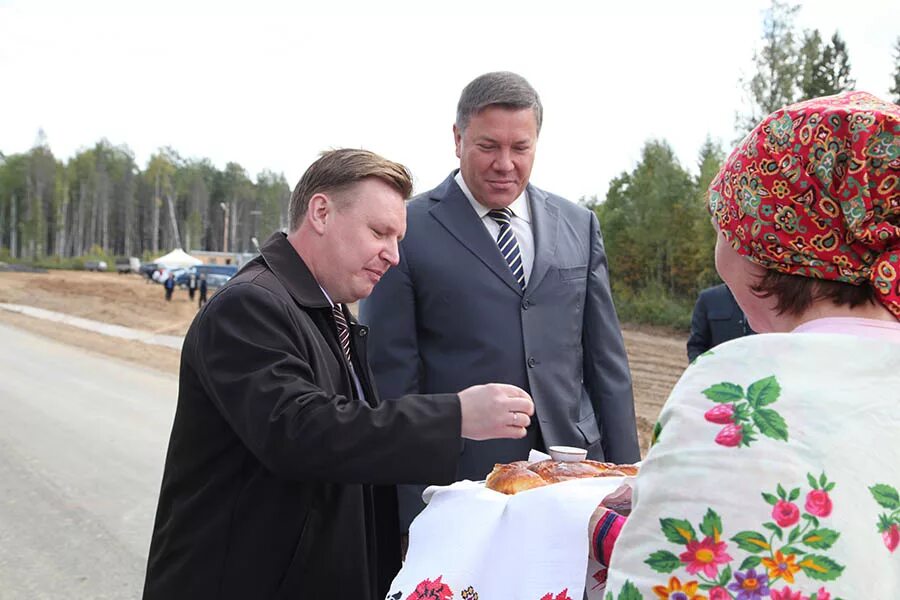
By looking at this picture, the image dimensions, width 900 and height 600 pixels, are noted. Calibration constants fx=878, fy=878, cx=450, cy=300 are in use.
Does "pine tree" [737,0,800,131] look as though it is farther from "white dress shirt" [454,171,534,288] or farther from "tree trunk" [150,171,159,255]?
"tree trunk" [150,171,159,255]

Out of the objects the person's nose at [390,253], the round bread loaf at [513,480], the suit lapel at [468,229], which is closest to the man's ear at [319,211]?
the person's nose at [390,253]

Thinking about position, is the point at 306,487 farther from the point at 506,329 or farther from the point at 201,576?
the point at 506,329

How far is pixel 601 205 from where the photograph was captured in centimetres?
3306

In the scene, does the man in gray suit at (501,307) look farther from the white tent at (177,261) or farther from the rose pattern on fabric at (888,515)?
the white tent at (177,261)

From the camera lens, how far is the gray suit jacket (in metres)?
3.11

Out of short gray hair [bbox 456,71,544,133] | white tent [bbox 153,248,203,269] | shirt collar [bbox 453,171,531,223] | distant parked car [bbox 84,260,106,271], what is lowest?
distant parked car [bbox 84,260,106,271]

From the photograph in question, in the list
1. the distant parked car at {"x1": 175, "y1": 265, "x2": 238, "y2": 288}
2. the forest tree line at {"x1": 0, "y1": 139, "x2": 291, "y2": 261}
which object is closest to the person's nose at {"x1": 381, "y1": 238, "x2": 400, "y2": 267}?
the distant parked car at {"x1": 175, "y1": 265, "x2": 238, "y2": 288}

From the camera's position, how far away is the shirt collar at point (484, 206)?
332 centimetres

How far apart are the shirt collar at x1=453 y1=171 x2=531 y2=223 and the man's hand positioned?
140 centimetres

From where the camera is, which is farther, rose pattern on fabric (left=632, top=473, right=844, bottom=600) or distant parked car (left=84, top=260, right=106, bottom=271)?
distant parked car (left=84, top=260, right=106, bottom=271)

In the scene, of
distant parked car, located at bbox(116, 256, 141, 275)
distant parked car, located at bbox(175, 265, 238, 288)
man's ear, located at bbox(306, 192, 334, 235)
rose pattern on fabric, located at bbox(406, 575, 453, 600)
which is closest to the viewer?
rose pattern on fabric, located at bbox(406, 575, 453, 600)

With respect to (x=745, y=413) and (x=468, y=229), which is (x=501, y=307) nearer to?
(x=468, y=229)

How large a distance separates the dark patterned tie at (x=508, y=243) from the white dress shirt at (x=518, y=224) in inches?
0.5

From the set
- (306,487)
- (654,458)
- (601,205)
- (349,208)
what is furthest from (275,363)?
(601,205)
